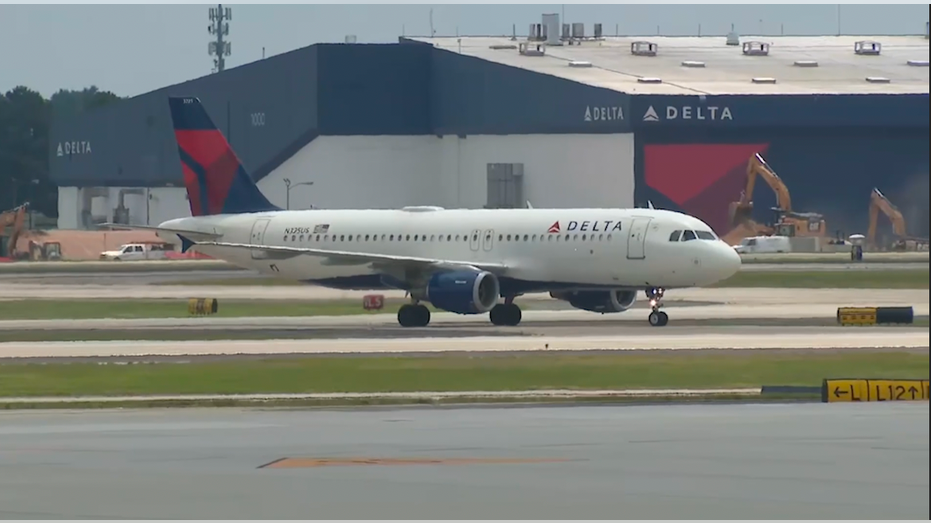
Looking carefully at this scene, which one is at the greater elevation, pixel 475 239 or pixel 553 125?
pixel 553 125

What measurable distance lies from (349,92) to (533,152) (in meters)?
14.9

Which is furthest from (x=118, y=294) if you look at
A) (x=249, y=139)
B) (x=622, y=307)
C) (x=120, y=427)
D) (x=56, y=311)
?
(x=249, y=139)

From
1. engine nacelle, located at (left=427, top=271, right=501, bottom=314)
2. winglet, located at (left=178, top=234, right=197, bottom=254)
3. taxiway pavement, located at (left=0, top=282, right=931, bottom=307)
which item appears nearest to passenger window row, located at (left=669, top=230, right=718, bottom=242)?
engine nacelle, located at (left=427, top=271, right=501, bottom=314)

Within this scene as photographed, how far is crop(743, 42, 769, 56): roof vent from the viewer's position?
13312 cm

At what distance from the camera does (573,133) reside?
120m

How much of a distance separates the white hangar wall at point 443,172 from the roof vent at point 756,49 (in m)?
19.4

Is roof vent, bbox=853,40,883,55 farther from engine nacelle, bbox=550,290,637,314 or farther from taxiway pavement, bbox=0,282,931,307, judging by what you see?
engine nacelle, bbox=550,290,637,314

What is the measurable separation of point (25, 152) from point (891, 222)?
98779 millimetres

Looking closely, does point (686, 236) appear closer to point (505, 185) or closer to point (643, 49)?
point (505, 185)

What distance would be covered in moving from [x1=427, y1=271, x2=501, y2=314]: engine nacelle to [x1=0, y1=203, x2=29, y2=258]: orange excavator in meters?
80.7

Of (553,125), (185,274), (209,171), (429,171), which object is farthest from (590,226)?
(429,171)

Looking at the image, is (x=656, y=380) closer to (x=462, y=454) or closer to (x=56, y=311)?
(x=462, y=454)

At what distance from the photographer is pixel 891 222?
11331 cm

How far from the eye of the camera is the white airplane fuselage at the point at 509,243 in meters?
50.3
